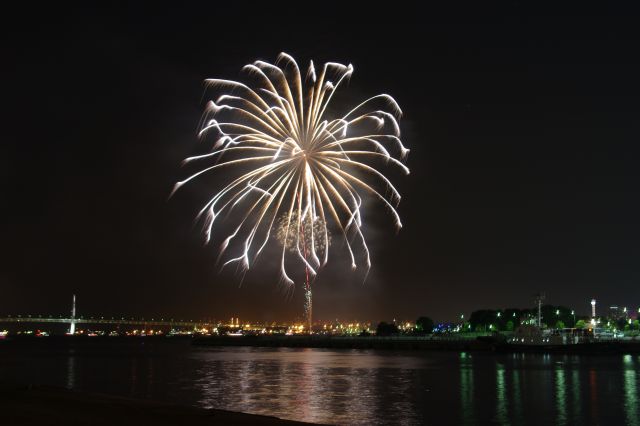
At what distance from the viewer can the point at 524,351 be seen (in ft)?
316

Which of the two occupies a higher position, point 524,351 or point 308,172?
point 308,172

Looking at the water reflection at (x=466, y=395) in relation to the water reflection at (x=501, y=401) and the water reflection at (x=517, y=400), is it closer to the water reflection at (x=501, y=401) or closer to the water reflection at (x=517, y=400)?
the water reflection at (x=501, y=401)

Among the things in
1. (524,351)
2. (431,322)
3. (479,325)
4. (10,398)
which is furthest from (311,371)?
(431,322)

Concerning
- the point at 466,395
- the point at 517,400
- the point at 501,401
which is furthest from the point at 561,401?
the point at 466,395

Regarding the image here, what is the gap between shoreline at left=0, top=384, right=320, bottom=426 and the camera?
66.7 ft

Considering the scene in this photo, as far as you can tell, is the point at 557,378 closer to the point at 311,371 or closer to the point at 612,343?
the point at 311,371

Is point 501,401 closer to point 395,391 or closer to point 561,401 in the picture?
point 561,401

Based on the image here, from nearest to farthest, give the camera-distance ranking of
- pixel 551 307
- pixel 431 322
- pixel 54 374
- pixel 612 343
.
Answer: pixel 54 374 → pixel 612 343 → pixel 551 307 → pixel 431 322

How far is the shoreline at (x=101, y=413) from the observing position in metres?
20.3

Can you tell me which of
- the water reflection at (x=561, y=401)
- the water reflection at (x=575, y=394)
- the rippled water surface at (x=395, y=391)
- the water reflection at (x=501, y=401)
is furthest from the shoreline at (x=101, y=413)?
the water reflection at (x=575, y=394)

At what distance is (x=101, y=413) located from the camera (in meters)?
23.2

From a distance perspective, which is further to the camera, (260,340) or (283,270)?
(260,340)

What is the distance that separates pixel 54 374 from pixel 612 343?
68.1m

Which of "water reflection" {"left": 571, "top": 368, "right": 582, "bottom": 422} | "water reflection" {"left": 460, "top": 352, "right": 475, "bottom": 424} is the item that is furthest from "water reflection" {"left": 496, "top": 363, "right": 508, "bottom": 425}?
"water reflection" {"left": 571, "top": 368, "right": 582, "bottom": 422}
